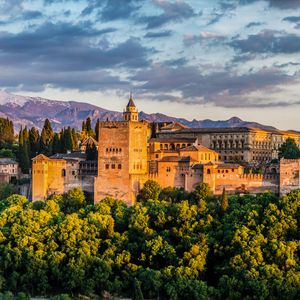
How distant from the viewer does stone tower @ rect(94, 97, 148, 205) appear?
5316 centimetres

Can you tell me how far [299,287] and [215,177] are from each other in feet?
44.8

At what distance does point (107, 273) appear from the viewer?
140 ft

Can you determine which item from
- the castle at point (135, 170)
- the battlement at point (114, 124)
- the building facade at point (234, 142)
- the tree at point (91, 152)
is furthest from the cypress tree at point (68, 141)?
the battlement at point (114, 124)

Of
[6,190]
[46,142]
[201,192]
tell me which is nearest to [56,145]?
[46,142]

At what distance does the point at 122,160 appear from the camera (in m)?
53.7

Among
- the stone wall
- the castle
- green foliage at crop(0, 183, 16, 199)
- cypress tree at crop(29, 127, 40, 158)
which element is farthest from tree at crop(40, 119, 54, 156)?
the stone wall

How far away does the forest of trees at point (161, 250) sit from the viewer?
134 feet

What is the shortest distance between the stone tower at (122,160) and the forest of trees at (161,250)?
3.16m

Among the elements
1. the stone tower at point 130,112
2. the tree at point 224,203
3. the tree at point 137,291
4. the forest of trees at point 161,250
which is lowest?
the tree at point 137,291

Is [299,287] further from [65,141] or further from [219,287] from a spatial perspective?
[65,141]

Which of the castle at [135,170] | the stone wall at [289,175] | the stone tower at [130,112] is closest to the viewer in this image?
the stone wall at [289,175]

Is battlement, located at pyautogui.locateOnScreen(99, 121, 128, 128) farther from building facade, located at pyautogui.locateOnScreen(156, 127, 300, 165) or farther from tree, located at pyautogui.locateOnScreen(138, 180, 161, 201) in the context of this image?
building facade, located at pyautogui.locateOnScreen(156, 127, 300, 165)

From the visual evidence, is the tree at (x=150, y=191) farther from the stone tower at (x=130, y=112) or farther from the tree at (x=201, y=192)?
the stone tower at (x=130, y=112)

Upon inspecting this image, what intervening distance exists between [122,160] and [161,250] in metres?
10.8
